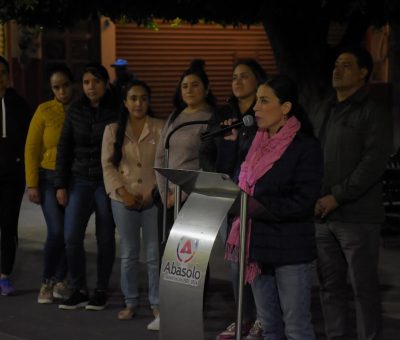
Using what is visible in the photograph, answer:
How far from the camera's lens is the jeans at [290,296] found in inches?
→ 210

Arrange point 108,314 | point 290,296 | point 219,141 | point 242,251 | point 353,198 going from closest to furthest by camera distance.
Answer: point 242,251
point 290,296
point 353,198
point 219,141
point 108,314

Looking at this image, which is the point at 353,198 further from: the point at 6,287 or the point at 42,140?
the point at 6,287

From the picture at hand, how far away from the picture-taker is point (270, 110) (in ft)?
17.6

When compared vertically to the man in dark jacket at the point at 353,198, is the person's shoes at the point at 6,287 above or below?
below

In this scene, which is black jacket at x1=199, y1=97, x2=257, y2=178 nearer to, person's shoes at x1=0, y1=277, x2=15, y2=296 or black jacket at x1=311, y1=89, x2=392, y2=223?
black jacket at x1=311, y1=89, x2=392, y2=223

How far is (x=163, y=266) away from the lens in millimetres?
5387

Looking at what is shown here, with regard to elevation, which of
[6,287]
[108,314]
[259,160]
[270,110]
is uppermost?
[270,110]

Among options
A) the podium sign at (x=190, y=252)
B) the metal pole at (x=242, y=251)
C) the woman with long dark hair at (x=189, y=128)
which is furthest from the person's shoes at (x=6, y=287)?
the metal pole at (x=242, y=251)

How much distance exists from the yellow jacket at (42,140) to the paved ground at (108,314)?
1080mm

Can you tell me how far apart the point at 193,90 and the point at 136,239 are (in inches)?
49.8

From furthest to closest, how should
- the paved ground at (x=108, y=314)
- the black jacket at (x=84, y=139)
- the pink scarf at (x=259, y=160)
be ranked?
1. the black jacket at (x=84, y=139)
2. the paved ground at (x=108, y=314)
3. the pink scarf at (x=259, y=160)

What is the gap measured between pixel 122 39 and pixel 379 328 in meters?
14.0

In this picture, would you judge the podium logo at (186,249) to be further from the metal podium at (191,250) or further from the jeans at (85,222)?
the jeans at (85,222)

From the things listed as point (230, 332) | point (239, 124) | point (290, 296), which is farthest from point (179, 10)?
point (290, 296)
